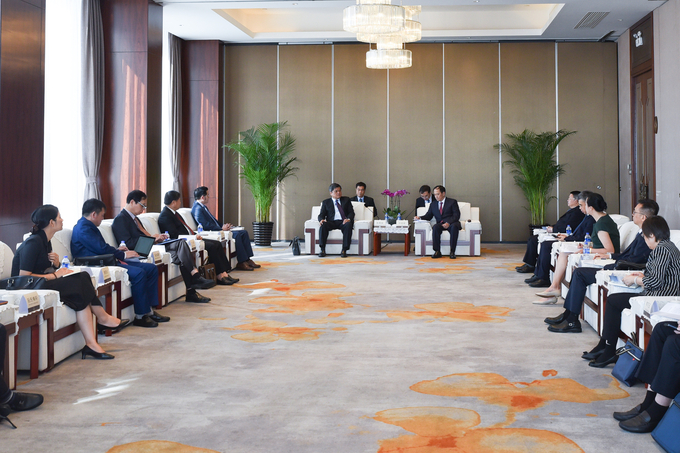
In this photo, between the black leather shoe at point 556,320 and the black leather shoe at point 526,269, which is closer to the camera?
the black leather shoe at point 556,320

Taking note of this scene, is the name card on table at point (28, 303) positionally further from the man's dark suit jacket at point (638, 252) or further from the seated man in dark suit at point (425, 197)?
the seated man in dark suit at point (425, 197)

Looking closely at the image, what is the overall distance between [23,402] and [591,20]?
38.6 feet

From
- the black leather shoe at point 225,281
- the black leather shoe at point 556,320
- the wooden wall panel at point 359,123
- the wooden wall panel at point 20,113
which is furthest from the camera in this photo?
the wooden wall panel at point 359,123

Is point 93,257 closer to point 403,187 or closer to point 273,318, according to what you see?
point 273,318

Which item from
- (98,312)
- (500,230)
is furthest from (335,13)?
(98,312)

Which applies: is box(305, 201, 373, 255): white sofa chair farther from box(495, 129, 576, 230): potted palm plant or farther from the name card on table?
the name card on table

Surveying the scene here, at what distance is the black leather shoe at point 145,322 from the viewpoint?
19.4 feet

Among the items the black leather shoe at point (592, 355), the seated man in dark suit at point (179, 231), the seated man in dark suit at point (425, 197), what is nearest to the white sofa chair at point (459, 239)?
the seated man in dark suit at point (425, 197)

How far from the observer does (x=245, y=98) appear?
14.4 meters

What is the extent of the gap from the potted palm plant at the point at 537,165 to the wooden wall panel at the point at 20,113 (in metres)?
9.71

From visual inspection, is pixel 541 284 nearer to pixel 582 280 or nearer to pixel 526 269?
pixel 526 269

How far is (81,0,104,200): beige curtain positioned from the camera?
9195 millimetres

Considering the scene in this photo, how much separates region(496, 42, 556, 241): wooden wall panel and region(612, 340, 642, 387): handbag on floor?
10.1m

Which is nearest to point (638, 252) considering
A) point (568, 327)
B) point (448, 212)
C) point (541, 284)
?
point (568, 327)
